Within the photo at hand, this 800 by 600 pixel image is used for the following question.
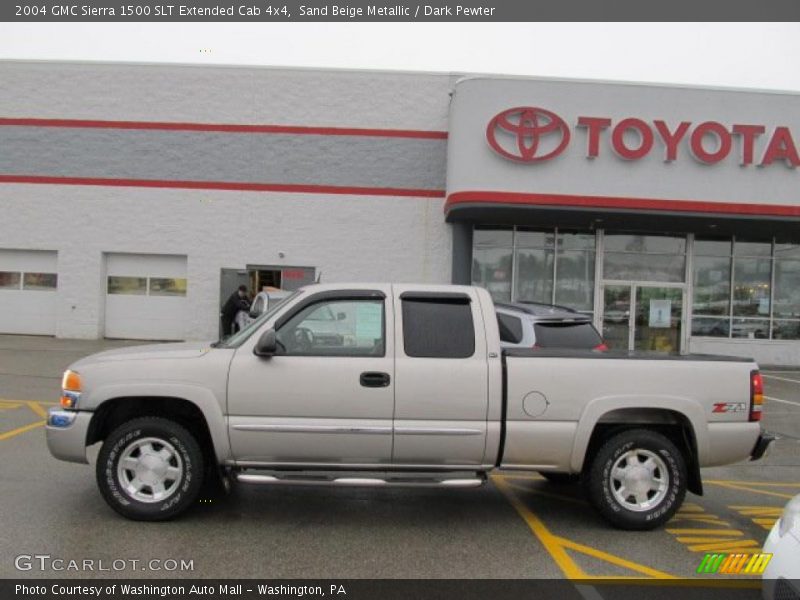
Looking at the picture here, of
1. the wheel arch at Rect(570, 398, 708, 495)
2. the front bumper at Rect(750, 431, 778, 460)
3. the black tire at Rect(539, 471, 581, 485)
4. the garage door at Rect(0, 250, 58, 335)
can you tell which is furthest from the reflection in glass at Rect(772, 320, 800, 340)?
the garage door at Rect(0, 250, 58, 335)

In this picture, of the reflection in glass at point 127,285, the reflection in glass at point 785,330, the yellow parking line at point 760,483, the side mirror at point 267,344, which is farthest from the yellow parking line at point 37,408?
the reflection in glass at point 785,330

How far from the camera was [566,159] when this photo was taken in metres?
17.0

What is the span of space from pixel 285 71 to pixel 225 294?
21.4 feet

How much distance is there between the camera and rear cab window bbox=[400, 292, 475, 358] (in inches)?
203

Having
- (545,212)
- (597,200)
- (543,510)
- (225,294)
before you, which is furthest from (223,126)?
(543,510)

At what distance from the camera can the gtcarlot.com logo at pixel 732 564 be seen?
4551 mm

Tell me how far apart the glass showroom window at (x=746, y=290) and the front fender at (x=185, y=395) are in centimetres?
1742

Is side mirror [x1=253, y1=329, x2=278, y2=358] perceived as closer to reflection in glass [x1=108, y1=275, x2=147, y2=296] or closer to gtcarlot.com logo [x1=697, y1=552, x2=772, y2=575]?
gtcarlot.com logo [x1=697, y1=552, x2=772, y2=575]

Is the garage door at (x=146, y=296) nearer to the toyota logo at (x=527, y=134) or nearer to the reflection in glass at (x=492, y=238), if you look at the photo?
the reflection in glass at (x=492, y=238)

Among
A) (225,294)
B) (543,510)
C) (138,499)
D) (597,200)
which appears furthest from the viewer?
(225,294)

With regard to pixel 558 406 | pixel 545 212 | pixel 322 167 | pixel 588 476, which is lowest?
pixel 588 476

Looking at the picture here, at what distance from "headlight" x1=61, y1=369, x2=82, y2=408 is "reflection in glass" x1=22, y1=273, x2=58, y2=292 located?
649 inches

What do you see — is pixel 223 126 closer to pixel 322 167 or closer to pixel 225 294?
pixel 322 167

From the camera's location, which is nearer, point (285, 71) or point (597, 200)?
point (597, 200)
